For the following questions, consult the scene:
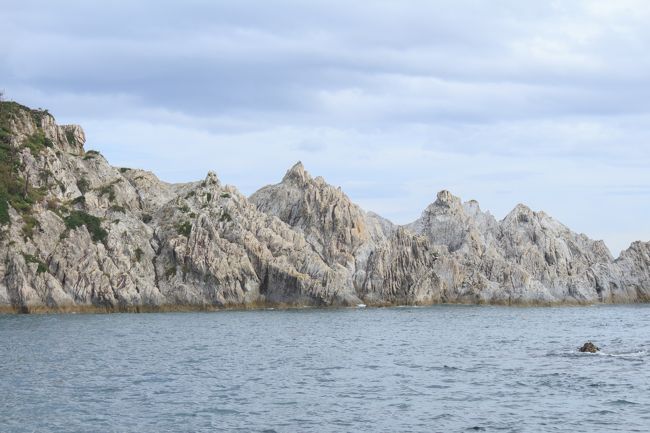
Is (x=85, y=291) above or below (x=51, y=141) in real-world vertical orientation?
below

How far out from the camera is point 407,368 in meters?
65.6

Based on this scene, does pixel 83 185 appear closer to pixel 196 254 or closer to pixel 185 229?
pixel 185 229

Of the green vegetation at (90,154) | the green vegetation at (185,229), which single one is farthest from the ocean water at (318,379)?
→ the green vegetation at (90,154)

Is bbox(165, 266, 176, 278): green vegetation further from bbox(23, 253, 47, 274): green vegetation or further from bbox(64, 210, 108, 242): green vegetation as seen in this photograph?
bbox(23, 253, 47, 274): green vegetation

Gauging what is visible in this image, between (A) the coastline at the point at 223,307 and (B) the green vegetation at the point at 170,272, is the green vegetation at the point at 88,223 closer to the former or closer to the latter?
(B) the green vegetation at the point at 170,272

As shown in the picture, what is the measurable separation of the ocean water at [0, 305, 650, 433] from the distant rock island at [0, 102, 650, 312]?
3283 cm

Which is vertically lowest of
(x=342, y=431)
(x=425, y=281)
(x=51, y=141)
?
(x=342, y=431)

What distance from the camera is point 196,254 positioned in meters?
154

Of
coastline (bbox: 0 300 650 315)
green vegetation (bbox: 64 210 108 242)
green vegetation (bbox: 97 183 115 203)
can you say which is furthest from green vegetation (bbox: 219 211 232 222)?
green vegetation (bbox: 64 210 108 242)

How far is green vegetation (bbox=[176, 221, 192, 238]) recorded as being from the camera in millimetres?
159375

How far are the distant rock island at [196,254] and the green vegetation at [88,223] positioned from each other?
→ 276 millimetres

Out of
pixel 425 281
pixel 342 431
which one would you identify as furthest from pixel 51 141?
pixel 342 431

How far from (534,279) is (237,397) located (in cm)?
14879

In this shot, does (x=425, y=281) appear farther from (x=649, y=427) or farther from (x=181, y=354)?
(x=649, y=427)
